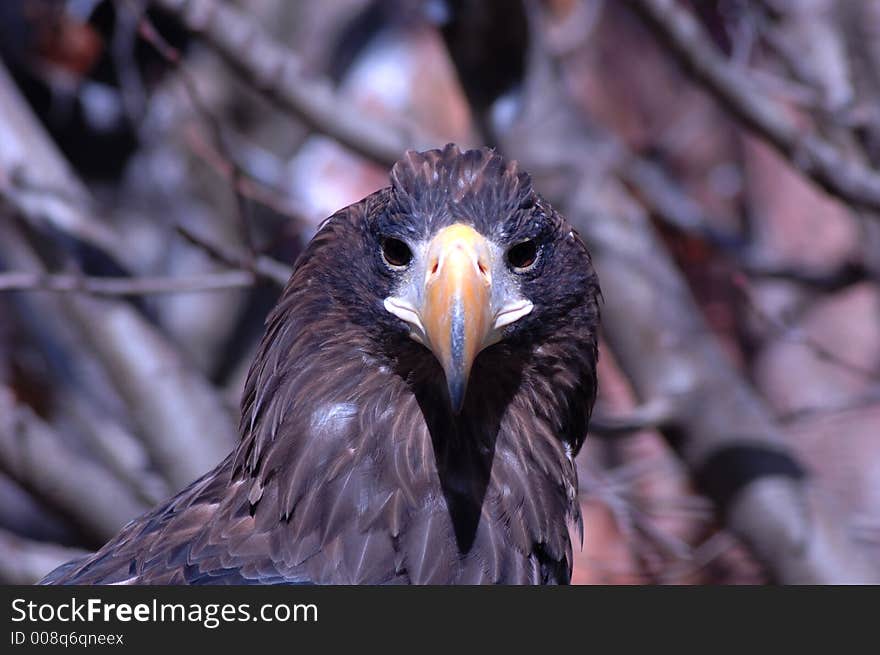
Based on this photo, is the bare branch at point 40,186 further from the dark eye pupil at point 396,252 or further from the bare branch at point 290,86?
the dark eye pupil at point 396,252

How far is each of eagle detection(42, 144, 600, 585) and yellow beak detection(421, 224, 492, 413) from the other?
0.02 m

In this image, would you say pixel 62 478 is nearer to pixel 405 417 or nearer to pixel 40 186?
pixel 40 186

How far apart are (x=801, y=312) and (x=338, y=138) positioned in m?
3.63

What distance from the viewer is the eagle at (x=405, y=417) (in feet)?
9.52

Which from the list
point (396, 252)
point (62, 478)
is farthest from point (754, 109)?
point (62, 478)

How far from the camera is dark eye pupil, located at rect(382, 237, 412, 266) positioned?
9.47ft

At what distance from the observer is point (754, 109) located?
501 cm

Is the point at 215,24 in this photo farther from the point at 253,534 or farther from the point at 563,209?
the point at 253,534

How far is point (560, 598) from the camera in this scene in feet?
10.2

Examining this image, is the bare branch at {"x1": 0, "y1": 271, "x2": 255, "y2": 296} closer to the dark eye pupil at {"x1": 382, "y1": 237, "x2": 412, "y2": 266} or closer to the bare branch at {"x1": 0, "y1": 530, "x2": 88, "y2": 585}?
→ the bare branch at {"x1": 0, "y1": 530, "x2": 88, "y2": 585}

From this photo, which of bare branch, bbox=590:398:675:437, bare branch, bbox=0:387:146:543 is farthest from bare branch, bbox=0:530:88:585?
bare branch, bbox=590:398:675:437

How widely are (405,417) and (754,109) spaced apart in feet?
8.47

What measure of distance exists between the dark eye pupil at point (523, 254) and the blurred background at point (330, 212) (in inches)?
53.4

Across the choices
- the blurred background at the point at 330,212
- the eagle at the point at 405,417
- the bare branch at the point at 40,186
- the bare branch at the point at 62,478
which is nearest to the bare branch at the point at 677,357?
the blurred background at the point at 330,212
